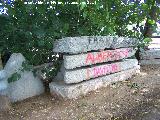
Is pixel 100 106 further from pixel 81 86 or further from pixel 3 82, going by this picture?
pixel 3 82

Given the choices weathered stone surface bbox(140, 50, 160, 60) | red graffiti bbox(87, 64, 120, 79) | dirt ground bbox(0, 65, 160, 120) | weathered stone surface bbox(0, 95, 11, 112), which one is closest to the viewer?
dirt ground bbox(0, 65, 160, 120)

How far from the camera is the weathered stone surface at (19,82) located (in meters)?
4.69

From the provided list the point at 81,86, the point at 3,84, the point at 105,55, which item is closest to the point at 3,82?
the point at 3,84

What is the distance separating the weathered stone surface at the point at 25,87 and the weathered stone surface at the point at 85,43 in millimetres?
590

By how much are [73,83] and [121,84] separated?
1139 mm

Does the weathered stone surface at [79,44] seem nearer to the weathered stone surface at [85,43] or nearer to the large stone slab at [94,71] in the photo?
the weathered stone surface at [85,43]

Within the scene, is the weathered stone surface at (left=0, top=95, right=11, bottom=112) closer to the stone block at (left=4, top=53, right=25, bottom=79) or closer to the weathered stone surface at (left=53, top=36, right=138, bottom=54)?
the stone block at (left=4, top=53, right=25, bottom=79)

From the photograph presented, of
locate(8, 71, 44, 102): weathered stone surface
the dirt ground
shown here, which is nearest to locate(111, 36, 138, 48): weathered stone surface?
the dirt ground

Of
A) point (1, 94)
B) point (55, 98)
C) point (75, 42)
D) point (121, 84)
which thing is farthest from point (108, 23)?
point (1, 94)

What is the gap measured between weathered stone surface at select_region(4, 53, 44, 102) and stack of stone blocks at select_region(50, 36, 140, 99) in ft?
1.08

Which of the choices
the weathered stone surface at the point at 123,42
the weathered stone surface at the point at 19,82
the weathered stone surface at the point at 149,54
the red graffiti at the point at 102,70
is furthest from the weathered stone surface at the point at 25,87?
the weathered stone surface at the point at 149,54

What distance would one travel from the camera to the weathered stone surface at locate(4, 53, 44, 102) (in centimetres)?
469

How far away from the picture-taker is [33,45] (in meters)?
4.80

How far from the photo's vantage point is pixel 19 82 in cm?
478
